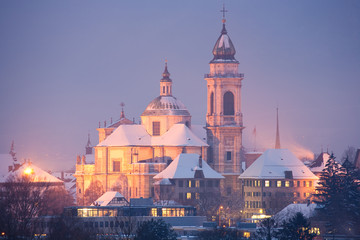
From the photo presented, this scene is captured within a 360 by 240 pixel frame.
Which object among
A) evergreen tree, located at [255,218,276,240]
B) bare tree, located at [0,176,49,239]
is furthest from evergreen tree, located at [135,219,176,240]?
bare tree, located at [0,176,49,239]

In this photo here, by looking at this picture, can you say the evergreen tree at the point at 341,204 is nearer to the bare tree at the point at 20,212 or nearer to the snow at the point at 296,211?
the snow at the point at 296,211

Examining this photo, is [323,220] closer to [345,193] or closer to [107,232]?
[345,193]

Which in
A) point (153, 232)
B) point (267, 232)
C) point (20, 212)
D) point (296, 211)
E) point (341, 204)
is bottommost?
point (153, 232)

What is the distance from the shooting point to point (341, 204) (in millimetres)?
184500

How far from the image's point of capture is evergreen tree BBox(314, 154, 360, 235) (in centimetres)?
18199

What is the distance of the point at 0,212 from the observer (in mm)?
176875

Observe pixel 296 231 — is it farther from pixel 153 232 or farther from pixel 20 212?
pixel 20 212

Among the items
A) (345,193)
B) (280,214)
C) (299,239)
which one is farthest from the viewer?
(280,214)

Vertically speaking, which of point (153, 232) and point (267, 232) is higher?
point (267, 232)

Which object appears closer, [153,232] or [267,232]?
[153,232]

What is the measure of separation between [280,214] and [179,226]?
12281 millimetres

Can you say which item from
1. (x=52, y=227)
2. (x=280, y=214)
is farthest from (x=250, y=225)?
(x=52, y=227)

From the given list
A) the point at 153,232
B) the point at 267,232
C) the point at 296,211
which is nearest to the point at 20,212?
the point at 153,232

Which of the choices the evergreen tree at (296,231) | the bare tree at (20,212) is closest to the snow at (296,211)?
the bare tree at (20,212)
